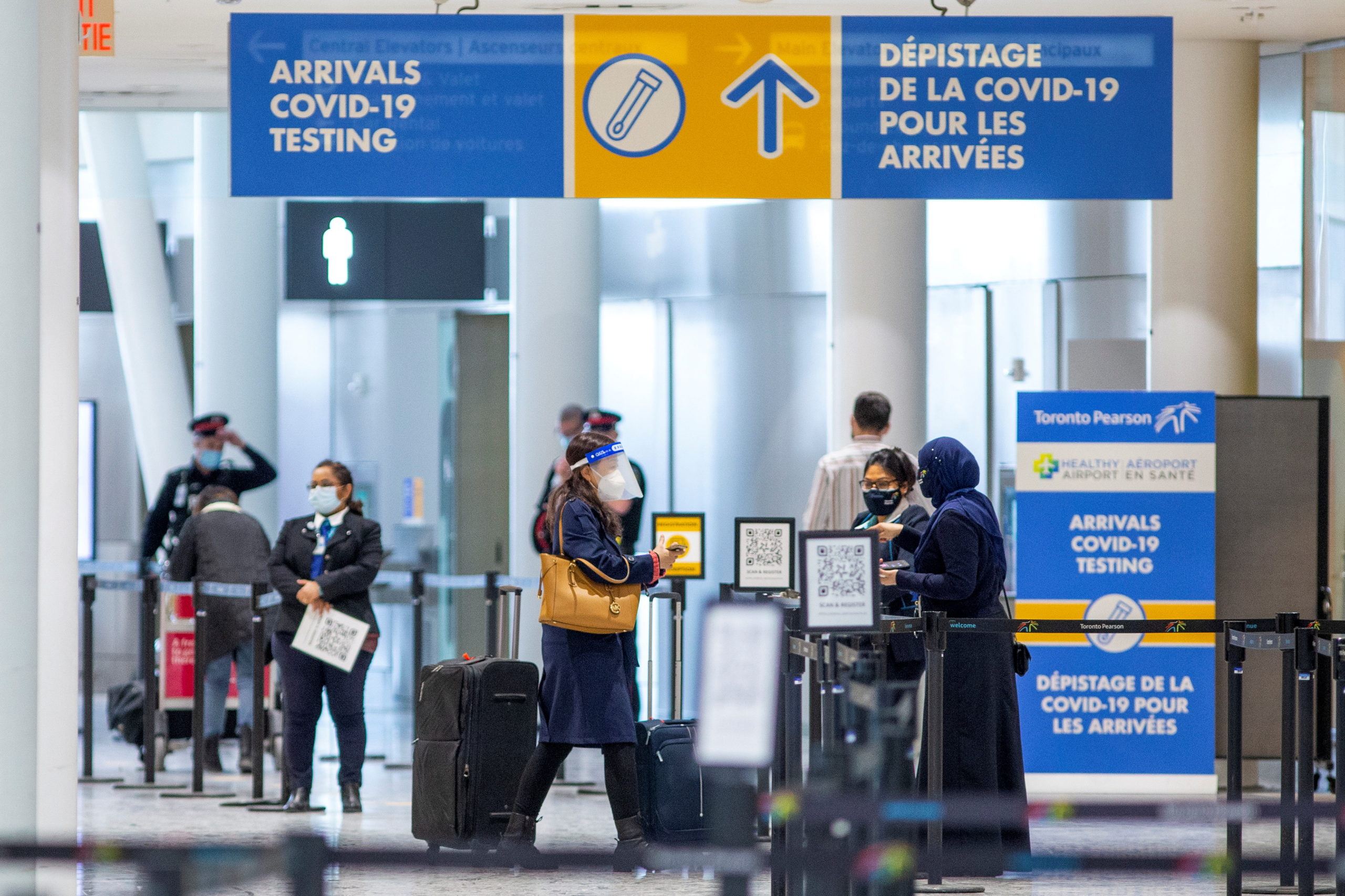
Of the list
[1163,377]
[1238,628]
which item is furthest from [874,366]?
[1238,628]

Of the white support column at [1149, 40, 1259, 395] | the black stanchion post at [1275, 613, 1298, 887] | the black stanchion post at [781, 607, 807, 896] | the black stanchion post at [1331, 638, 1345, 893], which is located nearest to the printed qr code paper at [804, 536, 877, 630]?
the black stanchion post at [781, 607, 807, 896]

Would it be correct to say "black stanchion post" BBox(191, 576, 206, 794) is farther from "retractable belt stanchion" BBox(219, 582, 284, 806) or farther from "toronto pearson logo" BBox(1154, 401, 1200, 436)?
"toronto pearson logo" BBox(1154, 401, 1200, 436)

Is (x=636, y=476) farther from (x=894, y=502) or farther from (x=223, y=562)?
(x=894, y=502)

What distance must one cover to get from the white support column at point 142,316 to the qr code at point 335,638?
17.5 ft

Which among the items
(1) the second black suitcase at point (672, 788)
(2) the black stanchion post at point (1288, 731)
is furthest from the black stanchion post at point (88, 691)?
(2) the black stanchion post at point (1288, 731)

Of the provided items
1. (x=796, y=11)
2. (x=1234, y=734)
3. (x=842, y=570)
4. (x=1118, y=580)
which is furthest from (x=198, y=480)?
(x=1234, y=734)

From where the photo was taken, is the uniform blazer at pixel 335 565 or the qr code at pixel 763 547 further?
the uniform blazer at pixel 335 565

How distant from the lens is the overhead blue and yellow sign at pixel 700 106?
657 centimetres

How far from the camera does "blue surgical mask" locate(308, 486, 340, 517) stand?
786 centimetres

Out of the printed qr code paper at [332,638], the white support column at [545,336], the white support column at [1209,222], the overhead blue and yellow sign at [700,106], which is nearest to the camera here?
the overhead blue and yellow sign at [700,106]

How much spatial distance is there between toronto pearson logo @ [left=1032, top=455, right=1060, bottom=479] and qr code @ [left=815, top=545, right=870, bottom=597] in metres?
3.60

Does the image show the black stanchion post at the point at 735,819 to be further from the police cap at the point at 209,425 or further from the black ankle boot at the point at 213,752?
the police cap at the point at 209,425

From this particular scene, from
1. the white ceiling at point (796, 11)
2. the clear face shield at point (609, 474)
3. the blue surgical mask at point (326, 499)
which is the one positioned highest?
the white ceiling at point (796, 11)

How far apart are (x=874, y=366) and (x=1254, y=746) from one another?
9.61 feet
